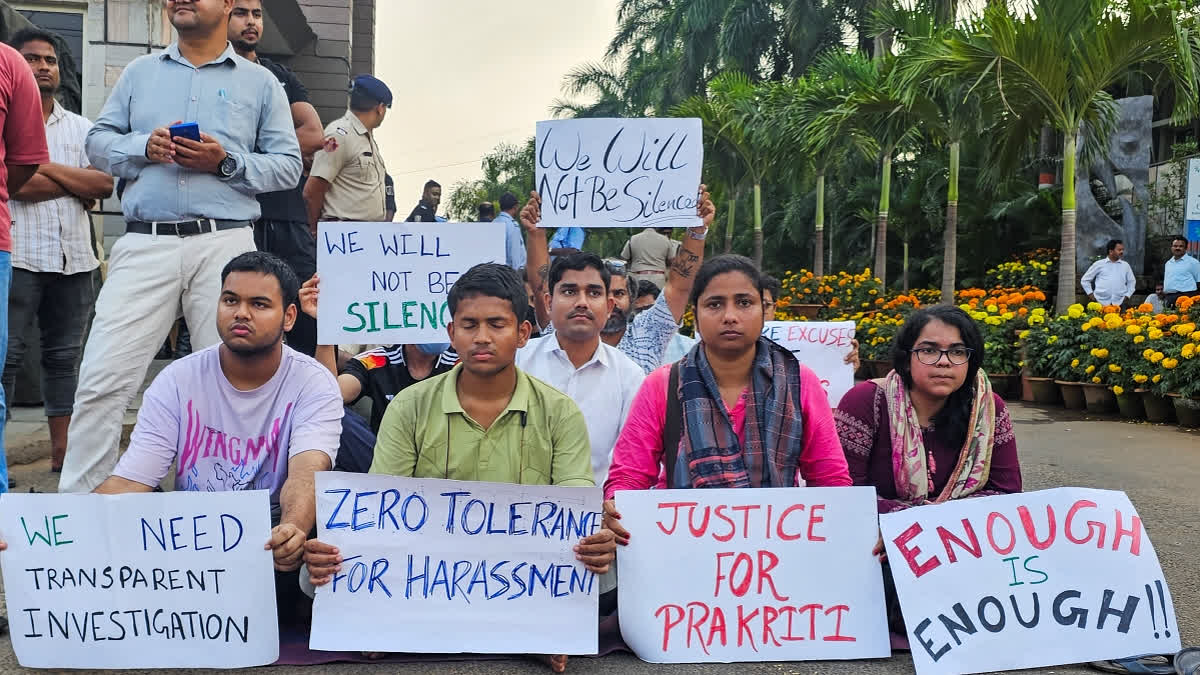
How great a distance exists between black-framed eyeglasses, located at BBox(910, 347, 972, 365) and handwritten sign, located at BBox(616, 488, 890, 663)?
61 cm

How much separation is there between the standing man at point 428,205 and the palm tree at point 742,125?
537 inches

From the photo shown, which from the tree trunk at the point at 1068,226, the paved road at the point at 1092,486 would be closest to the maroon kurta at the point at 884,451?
the paved road at the point at 1092,486

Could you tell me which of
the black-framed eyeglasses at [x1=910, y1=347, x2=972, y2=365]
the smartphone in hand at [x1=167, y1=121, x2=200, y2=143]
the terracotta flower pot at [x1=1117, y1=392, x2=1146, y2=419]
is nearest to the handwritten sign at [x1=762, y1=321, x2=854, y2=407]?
the black-framed eyeglasses at [x1=910, y1=347, x2=972, y2=365]

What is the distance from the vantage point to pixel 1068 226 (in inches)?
493

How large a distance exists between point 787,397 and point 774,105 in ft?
65.2

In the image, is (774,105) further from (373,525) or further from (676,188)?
(373,525)

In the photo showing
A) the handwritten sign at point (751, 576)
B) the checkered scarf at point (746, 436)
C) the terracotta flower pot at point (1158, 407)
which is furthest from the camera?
the terracotta flower pot at point (1158, 407)

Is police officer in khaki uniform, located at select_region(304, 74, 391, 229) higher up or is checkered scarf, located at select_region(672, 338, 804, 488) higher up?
police officer in khaki uniform, located at select_region(304, 74, 391, 229)

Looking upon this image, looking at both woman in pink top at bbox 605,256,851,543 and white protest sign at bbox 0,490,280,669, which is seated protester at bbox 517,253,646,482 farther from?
white protest sign at bbox 0,490,280,669

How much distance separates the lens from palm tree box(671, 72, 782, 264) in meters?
23.8

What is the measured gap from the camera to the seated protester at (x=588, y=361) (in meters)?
4.19

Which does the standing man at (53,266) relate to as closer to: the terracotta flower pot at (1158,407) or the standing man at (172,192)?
the standing man at (172,192)

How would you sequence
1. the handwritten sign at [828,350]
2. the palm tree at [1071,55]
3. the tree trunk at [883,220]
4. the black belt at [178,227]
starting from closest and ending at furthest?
the black belt at [178,227], the handwritten sign at [828,350], the palm tree at [1071,55], the tree trunk at [883,220]

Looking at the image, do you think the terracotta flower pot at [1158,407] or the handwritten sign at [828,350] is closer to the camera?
the handwritten sign at [828,350]
